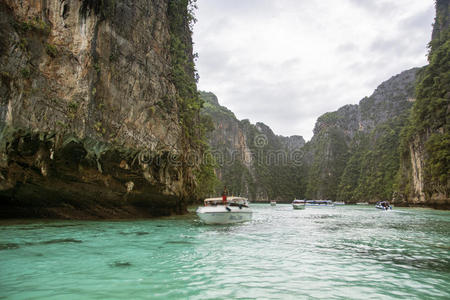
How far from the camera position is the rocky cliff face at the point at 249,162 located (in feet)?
443

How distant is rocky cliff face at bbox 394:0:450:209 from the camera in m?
36.9

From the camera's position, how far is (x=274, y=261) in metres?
7.31

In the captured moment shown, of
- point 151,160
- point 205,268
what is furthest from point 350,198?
point 205,268

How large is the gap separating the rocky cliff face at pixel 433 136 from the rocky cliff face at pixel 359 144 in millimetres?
37727

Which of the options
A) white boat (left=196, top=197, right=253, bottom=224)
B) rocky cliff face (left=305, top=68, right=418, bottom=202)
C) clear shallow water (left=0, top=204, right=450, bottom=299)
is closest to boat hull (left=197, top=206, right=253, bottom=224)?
white boat (left=196, top=197, right=253, bottom=224)

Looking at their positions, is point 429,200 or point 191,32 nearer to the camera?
point 191,32

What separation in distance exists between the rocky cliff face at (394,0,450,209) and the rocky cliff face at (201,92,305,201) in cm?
8283

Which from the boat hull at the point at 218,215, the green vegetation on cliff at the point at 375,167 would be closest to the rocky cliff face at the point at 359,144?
the green vegetation on cliff at the point at 375,167

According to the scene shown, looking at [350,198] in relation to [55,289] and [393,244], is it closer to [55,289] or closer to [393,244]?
[393,244]

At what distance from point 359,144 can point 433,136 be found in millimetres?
108831

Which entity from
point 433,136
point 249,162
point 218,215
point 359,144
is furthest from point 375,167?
point 218,215

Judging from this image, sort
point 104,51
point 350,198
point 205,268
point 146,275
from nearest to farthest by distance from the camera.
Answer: point 146,275 → point 205,268 → point 104,51 → point 350,198

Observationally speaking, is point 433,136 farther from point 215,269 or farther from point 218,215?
point 215,269

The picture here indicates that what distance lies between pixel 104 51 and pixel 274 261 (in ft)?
52.0
